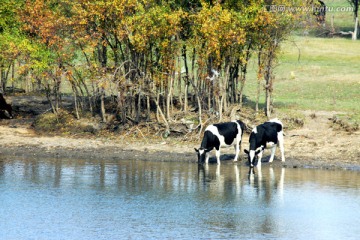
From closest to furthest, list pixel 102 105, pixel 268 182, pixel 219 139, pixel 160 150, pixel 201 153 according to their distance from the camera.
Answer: pixel 268 182 < pixel 201 153 < pixel 219 139 < pixel 160 150 < pixel 102 105

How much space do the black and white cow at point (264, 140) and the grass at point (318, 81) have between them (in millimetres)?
5524

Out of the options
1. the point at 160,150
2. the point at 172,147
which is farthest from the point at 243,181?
the point at 172,147

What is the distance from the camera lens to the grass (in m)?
35.7

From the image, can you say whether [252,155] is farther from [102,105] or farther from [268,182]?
[102,105]

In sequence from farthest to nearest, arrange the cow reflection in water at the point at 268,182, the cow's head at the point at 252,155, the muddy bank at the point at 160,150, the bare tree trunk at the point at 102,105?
the bare tree trunk at the point at 102,105 → the muddy bank at the point at 160,150 → the cow's head at the point at 252,155 → the cow reflection in water at the point at 268,182

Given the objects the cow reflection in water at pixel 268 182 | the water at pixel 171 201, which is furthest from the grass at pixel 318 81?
the water at pixel 171 201

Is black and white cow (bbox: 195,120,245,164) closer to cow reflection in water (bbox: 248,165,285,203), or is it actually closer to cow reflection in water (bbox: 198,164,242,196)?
cow reflection in water (bbox: 198,164,242,196)

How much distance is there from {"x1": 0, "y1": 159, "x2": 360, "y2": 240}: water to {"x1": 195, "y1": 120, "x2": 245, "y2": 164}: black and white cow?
26.9 inches

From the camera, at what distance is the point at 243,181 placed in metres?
23.7

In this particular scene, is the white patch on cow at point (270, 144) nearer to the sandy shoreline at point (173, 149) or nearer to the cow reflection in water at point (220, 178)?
the sandy shoreline at point (173, 149)

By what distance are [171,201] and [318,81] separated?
81.0ft

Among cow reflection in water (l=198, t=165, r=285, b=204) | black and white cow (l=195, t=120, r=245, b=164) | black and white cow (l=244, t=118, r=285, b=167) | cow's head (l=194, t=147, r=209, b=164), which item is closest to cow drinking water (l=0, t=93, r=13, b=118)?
black and white cow (l=195, t=120, r=245, b=164)

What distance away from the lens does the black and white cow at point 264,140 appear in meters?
26.2

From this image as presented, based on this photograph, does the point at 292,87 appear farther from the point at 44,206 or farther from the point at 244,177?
the point at 44,206
